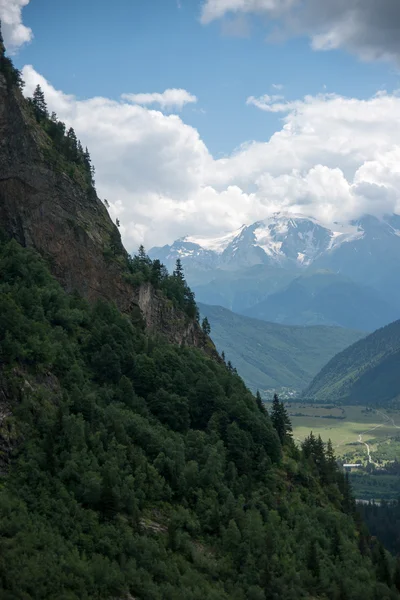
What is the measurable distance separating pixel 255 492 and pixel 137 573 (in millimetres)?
33123

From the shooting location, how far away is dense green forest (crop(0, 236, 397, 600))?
199ft

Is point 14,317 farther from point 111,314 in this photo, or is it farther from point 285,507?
point 285,507

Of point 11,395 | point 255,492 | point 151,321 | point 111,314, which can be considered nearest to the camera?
point 11,395

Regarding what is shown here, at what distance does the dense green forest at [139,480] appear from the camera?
6056 cm

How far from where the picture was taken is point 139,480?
7506 cm

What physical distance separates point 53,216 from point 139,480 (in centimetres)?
5315

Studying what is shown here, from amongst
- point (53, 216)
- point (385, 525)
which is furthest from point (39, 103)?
point (385, 525)

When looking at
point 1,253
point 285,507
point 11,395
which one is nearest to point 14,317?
point 11,395

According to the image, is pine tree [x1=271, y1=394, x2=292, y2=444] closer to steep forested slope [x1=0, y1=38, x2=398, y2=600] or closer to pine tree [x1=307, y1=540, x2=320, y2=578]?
steep forested slope [x1=0, y1=38, x2=398, y2=600]

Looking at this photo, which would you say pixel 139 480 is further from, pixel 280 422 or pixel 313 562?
pixel 280 422

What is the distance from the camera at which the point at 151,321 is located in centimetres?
12306

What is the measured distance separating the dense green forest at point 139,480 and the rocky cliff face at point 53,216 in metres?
7.49

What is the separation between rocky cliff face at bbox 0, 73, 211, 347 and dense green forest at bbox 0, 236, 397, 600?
7.49 meters

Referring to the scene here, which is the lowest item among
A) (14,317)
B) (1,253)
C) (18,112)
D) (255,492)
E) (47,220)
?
(255,492)
